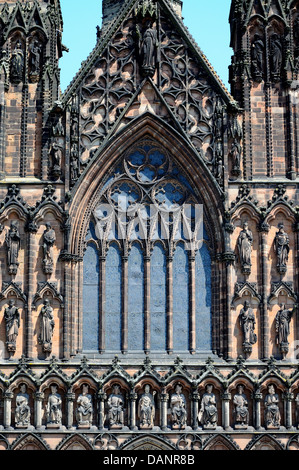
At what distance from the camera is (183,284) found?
32.8 meters

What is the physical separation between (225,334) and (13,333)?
566 cm

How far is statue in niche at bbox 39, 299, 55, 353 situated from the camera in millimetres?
31791

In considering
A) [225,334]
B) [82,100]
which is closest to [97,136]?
[82,100]

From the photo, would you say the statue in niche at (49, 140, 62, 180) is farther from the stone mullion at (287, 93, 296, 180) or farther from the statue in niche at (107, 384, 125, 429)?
the stone mullion at (287, 93, 296, 180)

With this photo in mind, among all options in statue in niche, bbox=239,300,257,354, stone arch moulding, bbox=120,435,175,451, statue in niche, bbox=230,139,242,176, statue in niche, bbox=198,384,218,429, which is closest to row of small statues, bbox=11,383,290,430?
statue in niche, bbox=198,384,218,429

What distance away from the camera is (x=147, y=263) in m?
32.9

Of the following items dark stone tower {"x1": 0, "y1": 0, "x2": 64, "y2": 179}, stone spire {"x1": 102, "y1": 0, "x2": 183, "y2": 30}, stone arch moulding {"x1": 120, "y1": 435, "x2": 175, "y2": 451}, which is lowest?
stone arch moulding {"x1": 120, "y1": 435, "x2": 175, "y2": 451}

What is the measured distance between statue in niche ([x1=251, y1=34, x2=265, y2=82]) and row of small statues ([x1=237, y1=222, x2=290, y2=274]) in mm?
4582

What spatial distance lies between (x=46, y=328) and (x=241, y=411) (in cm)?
559

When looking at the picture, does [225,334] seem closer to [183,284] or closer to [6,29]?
[183,284]

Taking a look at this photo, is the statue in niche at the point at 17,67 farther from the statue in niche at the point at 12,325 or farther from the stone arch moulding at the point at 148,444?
the stone arch moulding at the point at 148,444

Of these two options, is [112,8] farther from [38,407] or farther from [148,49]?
[38,407]

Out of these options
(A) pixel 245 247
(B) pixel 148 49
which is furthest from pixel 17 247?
(B) pixel 148 49

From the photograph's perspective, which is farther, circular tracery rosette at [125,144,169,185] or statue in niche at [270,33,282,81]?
statue in niche at [270,33,282,81]
